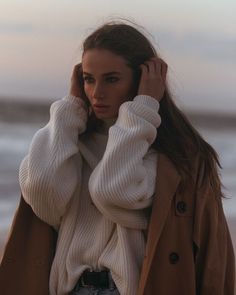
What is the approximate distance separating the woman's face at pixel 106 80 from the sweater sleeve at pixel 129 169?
1.8 inches

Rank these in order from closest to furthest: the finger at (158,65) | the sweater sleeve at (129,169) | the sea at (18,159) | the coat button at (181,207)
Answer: the sweater sleeve at (129,169), the coat button at (181,207), the finger at (158,65), the sea at (18,159)

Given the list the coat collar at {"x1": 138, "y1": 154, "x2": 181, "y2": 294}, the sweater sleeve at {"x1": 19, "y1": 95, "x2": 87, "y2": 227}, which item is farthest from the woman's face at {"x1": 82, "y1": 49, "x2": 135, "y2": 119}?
the coat collar at {"x1": 138, "y1": 154, "x2": 181, "y2": 294}

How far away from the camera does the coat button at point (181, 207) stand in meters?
2.72

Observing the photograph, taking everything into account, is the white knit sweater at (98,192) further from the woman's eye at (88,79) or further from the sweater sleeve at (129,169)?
the woman's eye at (88,79)

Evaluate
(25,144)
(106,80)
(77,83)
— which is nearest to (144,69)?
(106,80)

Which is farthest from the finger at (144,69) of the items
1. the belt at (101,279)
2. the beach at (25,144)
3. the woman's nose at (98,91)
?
the beach at (25,144)

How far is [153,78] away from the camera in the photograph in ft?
9.20

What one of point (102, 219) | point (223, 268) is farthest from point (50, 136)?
point (223, 268)

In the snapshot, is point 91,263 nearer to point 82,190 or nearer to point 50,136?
point 82,190

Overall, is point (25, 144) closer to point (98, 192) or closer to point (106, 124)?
point (106, 124)

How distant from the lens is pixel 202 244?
108 inches

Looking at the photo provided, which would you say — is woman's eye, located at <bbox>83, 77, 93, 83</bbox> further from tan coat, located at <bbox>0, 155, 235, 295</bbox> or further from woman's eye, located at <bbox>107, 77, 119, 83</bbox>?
tan coat, located at <bbox>0, 155, 235, 295</bbox>

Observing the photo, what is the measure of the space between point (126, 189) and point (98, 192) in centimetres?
9

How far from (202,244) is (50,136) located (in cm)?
61
